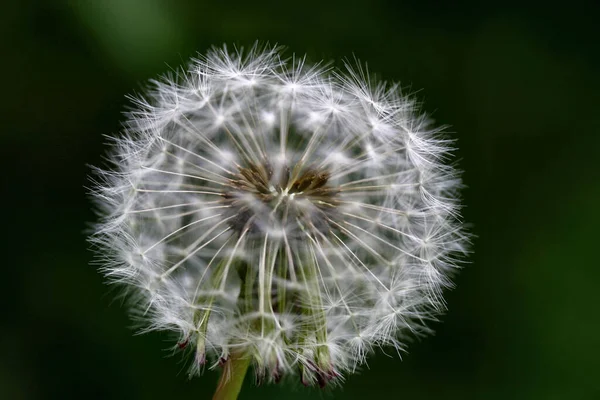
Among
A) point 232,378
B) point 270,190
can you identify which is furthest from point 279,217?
point 232,378

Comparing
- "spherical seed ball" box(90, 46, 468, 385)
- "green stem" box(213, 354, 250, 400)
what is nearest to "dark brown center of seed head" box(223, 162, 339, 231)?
"spherical seed ball" box(90, 46, 468, 385)

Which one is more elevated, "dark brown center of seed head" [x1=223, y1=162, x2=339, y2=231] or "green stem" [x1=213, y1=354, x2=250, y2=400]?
"dark brown center of seed head" [x1=223, y1=162, x2=339, y2=231]

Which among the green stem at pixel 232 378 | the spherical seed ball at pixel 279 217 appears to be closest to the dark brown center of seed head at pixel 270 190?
the spherical seed ball at pixel 279 217

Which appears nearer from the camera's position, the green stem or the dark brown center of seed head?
the green stem

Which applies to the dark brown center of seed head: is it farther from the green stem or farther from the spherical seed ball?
the green stem

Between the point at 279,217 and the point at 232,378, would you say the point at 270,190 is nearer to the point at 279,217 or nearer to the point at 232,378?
the point at 279,217

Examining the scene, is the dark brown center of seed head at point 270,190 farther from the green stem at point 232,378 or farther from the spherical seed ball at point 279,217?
the green stem at point 232,378

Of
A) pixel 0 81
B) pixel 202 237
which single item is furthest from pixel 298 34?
A: pixel 202 237
